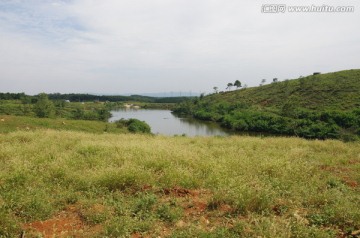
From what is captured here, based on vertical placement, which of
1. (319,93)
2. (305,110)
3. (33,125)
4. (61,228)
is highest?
(319,93)

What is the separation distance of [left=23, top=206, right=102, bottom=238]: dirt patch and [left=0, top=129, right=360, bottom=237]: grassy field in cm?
2

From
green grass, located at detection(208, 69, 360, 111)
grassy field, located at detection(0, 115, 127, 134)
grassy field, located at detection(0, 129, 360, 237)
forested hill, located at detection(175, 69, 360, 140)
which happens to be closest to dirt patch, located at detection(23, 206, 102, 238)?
grassy field, located at detection(0, 129, 360, 237)

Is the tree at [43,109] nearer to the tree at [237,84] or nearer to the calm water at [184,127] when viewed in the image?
the calm water at [184,127]

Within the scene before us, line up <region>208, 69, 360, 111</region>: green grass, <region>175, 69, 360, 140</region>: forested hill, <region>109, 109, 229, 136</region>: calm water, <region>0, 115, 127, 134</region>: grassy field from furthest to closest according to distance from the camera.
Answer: <region>208, 69, 360, 111</region>: green grass → <region>109, 109, 229, 136</region>: calm water → <region>175, 69, 360, 140</region>: forested hill → <region>0, 115, 127, 134</region>: grassy field

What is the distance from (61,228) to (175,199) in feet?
7.29

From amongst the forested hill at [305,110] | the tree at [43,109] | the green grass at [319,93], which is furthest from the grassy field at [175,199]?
the green grass at [319,93]

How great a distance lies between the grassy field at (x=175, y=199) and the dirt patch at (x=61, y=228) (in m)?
0.02

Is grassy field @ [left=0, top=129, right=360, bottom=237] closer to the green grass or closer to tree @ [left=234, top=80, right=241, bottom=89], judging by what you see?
the green grass

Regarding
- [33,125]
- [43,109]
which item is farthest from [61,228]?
[43,109]

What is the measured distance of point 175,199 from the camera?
231 inches

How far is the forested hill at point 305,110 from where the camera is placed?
5500cm

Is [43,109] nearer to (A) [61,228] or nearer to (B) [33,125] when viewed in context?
(B) [33,125]

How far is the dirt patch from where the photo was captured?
442 cm

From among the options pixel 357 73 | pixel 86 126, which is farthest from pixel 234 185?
pixel 357 73
